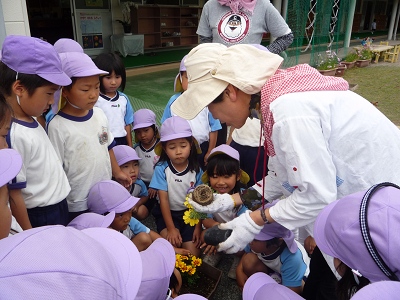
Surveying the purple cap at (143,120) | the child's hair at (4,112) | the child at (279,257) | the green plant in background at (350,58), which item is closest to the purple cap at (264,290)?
the child at (279,257)

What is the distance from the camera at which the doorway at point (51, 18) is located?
446 inches

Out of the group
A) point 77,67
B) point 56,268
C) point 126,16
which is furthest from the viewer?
point 126,16

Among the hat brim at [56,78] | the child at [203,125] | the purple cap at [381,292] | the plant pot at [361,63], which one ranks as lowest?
the plant pot at [361,63]

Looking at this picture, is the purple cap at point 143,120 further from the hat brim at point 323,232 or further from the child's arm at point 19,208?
the hat brim at point 323,232

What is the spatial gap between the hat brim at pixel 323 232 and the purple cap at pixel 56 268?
0.65 m

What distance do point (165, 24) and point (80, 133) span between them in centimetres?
1074

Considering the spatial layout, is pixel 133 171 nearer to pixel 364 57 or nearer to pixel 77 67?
pixel 77 67

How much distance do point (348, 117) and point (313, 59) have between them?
866 centimetres

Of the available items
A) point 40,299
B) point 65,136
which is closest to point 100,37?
point 65,136

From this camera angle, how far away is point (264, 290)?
4.67ft

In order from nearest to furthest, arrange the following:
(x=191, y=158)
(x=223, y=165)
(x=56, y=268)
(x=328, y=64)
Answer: (x=56, y=268)
(x=223, y=165)
(x=191, y=158)
(x=328, y=64)

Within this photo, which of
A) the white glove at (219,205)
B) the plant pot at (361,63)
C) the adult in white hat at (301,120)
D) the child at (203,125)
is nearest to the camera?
the adult in white hat at (301,120)

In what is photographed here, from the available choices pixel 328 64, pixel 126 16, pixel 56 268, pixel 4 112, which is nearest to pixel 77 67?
pixel 4 112

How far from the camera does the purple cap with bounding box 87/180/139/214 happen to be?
2061mm
